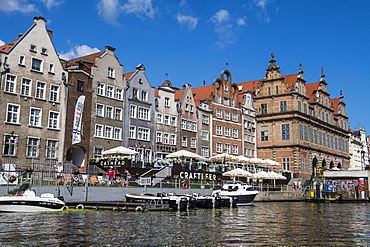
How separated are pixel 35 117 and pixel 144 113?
48.9 feet

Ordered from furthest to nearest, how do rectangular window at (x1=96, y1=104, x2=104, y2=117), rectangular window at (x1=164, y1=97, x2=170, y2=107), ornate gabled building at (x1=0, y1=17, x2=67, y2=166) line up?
rectangular window at (x1=164, y1=97, x2=170, y2=107) → rectangular window at (x1=96, y1=104, x2=104, y2=117) → ornate gabled building at (x1=0, y1=17, x2=67, y2=166)

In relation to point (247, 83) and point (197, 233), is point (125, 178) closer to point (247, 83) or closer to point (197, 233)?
point (197, 233)

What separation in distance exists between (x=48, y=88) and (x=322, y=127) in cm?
5368

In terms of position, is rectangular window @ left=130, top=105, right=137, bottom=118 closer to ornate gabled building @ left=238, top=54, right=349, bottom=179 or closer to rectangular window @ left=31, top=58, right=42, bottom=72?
rectangular window @ left=31, top=58, right=42, bottom=72

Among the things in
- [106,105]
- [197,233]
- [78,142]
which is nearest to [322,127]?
[106,105]

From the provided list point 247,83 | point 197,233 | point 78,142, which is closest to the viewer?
point 197,233

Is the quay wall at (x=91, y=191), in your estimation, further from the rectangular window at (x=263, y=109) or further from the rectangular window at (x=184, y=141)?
the rectangular window at (x=263, y=109)

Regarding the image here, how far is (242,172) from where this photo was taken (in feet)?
164

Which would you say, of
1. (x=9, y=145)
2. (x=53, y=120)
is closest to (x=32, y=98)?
(x=53, y=120)

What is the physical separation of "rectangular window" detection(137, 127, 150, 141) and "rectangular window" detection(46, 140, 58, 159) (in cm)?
1132

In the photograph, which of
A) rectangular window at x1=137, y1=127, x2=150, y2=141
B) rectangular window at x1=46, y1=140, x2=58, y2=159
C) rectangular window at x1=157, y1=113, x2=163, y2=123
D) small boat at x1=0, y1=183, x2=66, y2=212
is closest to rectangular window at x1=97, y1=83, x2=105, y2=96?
rectangular window at x1=137, y1=127, x2=150, y2=141

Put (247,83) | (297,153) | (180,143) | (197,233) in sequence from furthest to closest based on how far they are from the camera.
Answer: (247,83) → (297,153) → (180,143) → (197,233)

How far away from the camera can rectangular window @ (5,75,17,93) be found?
40.0m

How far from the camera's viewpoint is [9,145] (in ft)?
129
